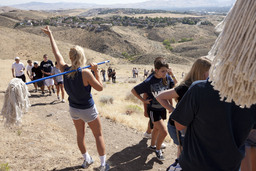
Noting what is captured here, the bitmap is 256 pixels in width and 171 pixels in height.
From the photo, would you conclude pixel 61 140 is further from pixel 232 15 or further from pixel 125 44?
pixel 125 44

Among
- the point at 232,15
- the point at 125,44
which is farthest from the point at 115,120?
the point at 125,44

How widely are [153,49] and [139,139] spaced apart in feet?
243

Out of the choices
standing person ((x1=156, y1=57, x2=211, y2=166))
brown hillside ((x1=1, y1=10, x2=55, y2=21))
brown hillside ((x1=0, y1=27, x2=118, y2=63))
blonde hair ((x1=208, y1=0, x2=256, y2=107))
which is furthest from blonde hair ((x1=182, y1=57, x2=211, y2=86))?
brown hillside ((x1=1, y1=10, x2=55, y2=21))

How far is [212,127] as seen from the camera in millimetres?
1766

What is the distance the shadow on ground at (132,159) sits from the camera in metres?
4.45

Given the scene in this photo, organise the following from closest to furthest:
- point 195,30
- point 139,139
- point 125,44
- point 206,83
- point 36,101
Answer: point 206,83 < point 139,139 < point 36,101 < point 125,44 < point 195,30

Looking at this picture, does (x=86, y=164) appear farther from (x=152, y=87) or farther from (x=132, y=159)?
(x=152, y=87)

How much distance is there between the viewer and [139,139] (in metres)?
5.76

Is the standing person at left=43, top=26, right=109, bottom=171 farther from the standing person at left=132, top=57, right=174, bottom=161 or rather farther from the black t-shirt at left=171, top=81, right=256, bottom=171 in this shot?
the black t-shirt at left=171, top=81, right=256, bottom=171

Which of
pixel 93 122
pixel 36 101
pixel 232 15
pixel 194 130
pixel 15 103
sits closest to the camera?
pixel 232 15

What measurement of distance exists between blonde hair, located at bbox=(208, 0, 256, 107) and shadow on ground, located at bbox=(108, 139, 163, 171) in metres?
3.32

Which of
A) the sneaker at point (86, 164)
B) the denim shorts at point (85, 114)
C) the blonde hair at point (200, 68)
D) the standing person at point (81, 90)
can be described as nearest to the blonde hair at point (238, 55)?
the blonde hair at point (200, 68)

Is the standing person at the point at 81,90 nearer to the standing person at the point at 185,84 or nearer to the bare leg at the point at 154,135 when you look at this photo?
the standing person at the point at 185,84

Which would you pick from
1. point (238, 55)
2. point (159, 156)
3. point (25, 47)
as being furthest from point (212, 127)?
point (25, 47)
